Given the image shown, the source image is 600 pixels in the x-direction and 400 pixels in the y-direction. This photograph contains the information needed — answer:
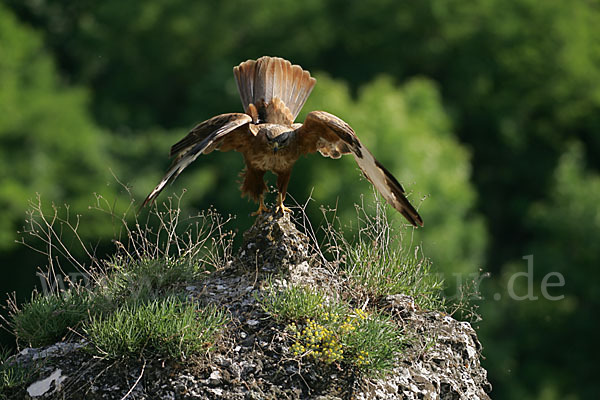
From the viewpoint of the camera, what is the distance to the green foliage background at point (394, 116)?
19.6 m

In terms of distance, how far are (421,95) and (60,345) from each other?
18056mm

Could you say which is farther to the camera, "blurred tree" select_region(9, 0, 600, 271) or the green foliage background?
"blurred tree" select_region(9, 0, 600, 271)

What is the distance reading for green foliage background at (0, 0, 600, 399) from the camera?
1962 cm

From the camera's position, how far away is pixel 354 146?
5.14 metres

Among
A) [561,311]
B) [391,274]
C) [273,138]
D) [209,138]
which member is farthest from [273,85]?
[561,311]

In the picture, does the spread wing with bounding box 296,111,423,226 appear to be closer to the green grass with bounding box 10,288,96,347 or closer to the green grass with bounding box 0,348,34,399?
the green grass with bounding box 10,288,96,347

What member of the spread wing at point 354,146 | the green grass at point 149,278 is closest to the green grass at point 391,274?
the spread wing at point 354,146

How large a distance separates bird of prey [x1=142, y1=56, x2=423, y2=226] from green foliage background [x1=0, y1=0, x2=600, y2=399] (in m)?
10.1

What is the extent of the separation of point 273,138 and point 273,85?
2.61ft

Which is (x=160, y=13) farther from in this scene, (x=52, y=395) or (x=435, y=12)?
(x=52, y=395)

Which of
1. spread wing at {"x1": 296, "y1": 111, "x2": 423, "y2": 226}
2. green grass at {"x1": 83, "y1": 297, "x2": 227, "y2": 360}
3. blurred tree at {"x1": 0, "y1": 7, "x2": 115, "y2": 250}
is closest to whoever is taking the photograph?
green grass at {"x1": 83, "y1": 297, "x2": 227, "y2": 360}

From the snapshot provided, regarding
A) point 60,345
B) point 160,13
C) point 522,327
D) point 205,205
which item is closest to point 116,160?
point 205,205

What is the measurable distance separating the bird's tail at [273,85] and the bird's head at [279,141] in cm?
51

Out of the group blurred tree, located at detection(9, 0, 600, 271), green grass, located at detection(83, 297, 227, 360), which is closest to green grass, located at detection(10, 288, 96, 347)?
green grass, located at detection(83, 297, 227, 360)
